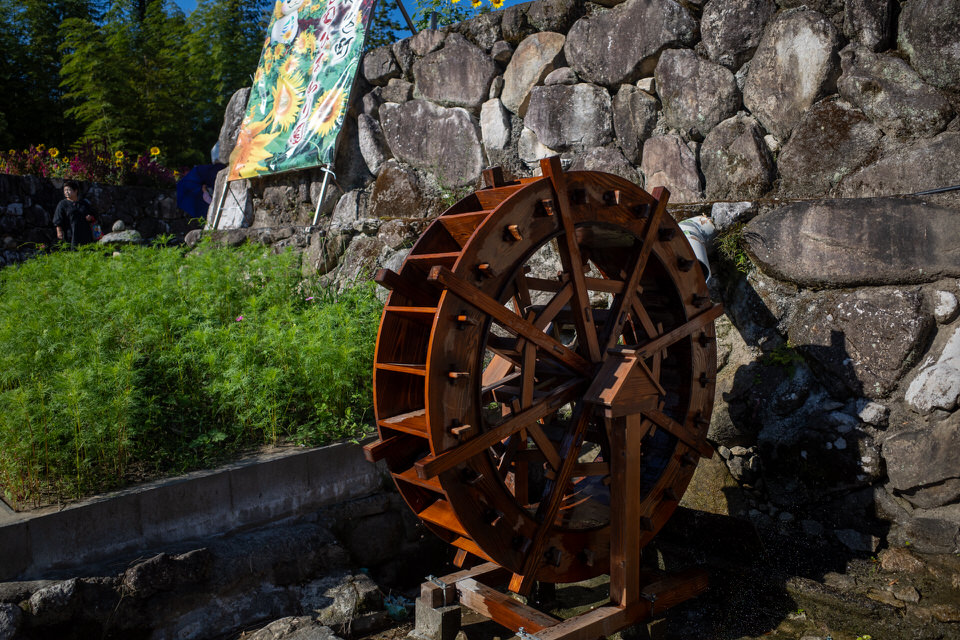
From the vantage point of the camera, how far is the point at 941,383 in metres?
3.67

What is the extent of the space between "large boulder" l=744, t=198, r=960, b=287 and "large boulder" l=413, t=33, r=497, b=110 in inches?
107

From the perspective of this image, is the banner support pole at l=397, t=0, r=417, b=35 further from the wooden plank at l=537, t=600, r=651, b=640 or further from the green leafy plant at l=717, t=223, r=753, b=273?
the wooden plank at l=537, t=600, r=651, b=640

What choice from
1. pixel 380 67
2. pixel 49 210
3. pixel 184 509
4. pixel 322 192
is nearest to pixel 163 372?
pixel 184 509

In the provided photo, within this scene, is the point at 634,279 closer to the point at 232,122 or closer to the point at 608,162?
the point at 608,162

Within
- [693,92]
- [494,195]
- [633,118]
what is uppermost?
[693,92]

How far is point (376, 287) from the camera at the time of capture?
18.1ft

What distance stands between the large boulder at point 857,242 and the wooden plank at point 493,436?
200cm

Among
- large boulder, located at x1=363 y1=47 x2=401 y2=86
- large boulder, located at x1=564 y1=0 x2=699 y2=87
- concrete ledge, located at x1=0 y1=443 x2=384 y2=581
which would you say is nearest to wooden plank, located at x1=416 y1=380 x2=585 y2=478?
concrete ledge, located at x1=0 y1=443 x2=384 y2=581

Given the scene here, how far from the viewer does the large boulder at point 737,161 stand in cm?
453

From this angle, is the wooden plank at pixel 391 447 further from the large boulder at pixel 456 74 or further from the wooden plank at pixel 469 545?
the large boulder at pixel 456 74

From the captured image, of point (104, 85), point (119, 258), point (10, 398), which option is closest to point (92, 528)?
point (10, 398)

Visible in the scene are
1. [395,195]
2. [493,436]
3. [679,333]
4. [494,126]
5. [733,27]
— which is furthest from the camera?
[395,195]

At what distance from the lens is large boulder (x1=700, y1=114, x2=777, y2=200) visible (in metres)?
4.53

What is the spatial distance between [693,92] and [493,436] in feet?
10.9
